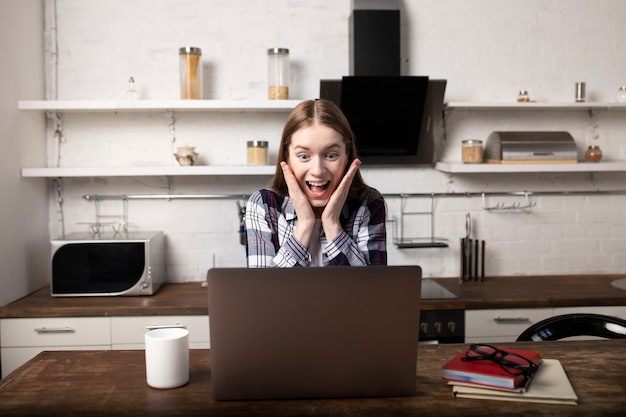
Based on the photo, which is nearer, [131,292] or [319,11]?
[131,292]

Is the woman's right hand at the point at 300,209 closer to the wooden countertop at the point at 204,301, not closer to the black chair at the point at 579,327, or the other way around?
the black chair at the point at 579,327

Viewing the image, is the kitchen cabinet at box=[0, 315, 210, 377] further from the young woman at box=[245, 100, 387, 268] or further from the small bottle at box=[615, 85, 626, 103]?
the small bottle at box=[615, 85, 626, 103]

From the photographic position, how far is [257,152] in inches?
132

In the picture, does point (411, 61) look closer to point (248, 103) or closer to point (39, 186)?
point (248, 103)

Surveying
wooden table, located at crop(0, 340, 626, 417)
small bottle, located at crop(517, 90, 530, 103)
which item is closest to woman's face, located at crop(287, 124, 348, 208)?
wooden table, located at crop(0, 340, 626, 417)

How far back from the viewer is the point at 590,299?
3047 millimetres

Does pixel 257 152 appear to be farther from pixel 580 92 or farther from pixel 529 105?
pixel 580 92

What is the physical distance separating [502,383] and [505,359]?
102 mm

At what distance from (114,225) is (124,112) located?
61 centimetres

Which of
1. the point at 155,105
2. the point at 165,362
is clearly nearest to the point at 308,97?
the point at 155,105

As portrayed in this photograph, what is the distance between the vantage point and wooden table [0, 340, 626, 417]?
1342 millimetres

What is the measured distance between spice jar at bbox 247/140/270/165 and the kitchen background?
0.20 metres

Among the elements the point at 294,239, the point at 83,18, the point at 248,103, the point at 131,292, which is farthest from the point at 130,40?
the point at 294,239

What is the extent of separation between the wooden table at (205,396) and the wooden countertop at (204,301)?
1.21 m
